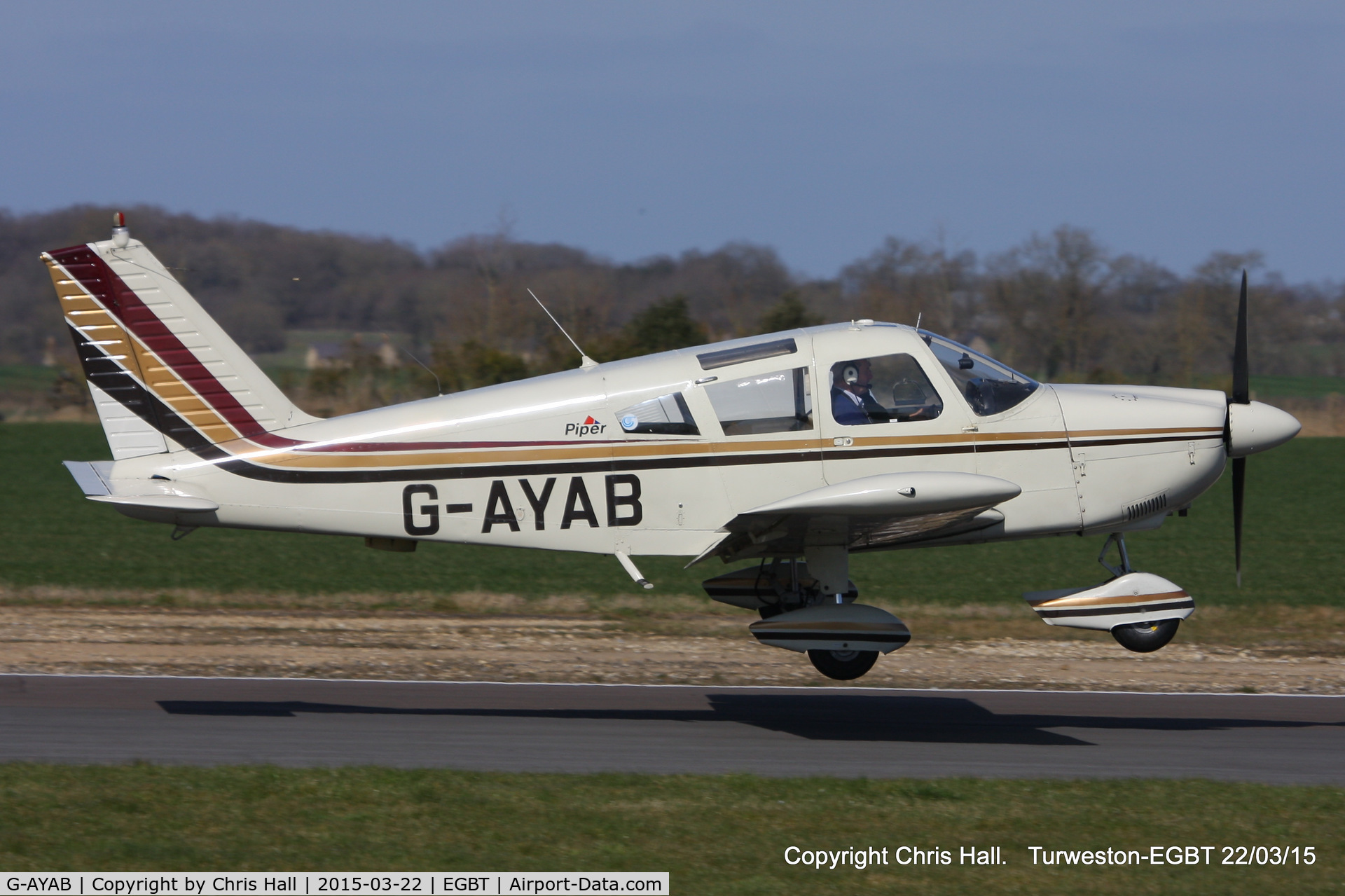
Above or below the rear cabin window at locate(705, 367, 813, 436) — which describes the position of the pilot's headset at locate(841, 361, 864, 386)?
above

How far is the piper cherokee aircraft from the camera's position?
32.3 feet

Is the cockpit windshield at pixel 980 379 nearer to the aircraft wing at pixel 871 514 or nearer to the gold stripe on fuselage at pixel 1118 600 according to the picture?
the aircraft wing at pixel 871 514

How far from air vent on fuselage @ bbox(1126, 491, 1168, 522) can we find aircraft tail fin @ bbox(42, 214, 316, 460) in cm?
674

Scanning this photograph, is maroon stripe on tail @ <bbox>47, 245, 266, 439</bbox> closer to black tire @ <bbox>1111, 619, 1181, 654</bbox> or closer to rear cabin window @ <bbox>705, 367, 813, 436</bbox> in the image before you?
rear cabin window @ <bbox>705, 367, 813, 436</bbox>

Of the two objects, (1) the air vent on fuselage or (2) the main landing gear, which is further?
(1) the air vent on fuselage

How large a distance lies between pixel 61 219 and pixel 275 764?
127 ft

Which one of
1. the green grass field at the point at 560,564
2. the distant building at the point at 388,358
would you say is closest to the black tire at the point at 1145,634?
the green grass field at the point at 560,564

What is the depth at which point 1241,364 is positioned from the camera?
10.6 m

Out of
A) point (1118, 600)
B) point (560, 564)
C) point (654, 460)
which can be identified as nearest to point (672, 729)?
point (654, 460)

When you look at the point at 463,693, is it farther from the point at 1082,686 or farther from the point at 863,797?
the point at 1082,686

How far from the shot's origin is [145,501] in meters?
9.72

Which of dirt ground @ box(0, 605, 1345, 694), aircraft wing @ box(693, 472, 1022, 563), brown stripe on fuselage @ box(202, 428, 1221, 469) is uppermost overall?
brown stripe on fuselage @ box(202, 428, 1221, 469)

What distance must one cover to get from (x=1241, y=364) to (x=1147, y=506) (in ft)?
5.15

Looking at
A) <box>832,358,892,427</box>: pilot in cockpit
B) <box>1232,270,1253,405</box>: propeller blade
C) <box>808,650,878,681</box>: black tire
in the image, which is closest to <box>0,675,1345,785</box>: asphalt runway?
<box>808,650,878,681</box>: black tire
